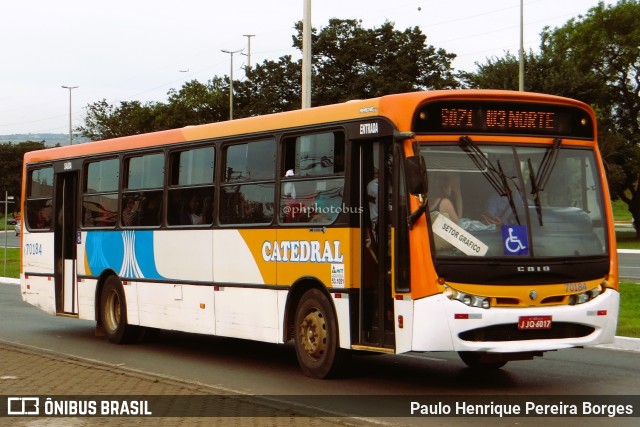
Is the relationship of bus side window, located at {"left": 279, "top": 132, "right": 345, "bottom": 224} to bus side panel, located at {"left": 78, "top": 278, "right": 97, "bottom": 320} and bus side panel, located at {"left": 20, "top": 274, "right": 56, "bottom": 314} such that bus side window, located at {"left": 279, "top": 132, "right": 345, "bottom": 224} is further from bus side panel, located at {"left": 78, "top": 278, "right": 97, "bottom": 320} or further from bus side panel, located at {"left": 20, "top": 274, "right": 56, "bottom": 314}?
bus side panel, located at {"left": 20, "top": 274, "right": 56, "bottom": 314}

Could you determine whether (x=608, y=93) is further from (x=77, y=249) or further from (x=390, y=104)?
(x=390, y=104)

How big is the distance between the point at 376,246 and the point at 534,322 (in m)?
1.80

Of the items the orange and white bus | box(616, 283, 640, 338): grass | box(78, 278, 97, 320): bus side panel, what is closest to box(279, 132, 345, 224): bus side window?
the orange and white bus

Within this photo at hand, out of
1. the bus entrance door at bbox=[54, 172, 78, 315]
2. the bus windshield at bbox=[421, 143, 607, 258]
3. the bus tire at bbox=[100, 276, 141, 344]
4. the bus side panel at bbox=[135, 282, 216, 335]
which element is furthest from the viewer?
the bus entrance door at bbox=[54, 172, 78, 315]

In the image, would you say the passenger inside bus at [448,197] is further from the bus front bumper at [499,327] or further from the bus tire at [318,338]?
the bus tire at [318,338]

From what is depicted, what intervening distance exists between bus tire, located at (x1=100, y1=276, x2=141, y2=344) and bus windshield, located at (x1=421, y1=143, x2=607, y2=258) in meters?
7.11

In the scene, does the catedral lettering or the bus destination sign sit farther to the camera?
the catedral lettering

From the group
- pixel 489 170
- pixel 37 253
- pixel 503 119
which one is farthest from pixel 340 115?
pixel 37 253

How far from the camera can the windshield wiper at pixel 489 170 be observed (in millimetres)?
11273

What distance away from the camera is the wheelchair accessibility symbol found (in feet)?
36.4

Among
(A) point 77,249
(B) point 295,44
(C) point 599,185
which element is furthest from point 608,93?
(C) point 599,185

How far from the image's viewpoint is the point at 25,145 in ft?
490

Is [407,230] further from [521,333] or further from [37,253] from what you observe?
[37,253]

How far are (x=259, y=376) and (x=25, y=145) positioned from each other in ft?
464
